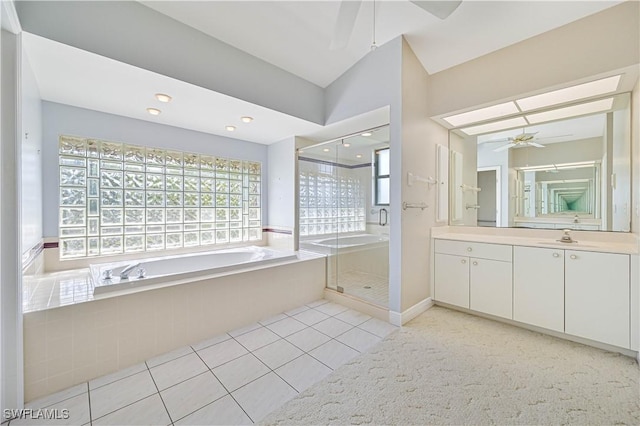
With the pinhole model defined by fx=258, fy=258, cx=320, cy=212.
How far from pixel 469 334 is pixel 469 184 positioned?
1.78 metres

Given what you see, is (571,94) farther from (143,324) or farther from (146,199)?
(146,199)

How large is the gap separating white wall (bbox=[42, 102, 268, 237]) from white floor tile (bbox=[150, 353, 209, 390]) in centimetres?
199

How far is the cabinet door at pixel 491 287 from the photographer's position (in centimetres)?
246

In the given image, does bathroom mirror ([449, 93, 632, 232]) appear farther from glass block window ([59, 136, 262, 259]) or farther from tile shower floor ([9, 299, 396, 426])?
glass block window ([59, 136, 262, 259])

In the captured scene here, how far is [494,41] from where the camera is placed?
96.0 inches

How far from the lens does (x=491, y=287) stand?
2.55m

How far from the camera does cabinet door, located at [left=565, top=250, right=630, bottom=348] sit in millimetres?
1932

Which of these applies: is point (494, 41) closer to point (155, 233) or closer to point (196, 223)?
point (196, 223)

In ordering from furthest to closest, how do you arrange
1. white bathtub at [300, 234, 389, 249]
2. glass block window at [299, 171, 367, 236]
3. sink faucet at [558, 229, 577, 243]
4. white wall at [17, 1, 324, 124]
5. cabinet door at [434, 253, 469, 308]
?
glass block window at [299, 171, 367, 236], white bathtub at [300, 234, 389, 249], cabinet door at [434, 253, 469, 308], sink faucet at [558, 229, 577, 243], white wall at [17, 1, 324, 124]

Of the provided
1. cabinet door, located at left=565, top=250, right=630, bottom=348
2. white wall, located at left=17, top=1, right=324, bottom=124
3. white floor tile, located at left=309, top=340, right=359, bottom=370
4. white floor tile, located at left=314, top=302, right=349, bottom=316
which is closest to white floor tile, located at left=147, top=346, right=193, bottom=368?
white floor tile, located at left=309, top=340, right=359, bottom=370

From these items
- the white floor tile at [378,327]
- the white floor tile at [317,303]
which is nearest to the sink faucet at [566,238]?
the white floor tile at [378,327]

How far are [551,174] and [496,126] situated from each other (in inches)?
Result: 29.8

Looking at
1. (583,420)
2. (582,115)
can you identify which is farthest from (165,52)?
(582,115)

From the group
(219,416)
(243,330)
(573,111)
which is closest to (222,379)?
(219,416)
